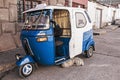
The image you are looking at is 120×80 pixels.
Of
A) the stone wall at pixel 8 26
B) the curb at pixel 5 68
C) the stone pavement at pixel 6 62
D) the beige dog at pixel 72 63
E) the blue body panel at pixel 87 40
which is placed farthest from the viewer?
Answer: the stone wall at pixel 8 26

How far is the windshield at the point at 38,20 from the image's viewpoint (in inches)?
200

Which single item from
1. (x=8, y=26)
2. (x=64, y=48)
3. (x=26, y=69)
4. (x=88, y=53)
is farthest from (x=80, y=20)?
(x=8, y=26)

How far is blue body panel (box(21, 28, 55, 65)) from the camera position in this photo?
4.97m

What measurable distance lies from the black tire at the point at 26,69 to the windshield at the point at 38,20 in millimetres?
1107

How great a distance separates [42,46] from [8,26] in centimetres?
363

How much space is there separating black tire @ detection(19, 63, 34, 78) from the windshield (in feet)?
3.63

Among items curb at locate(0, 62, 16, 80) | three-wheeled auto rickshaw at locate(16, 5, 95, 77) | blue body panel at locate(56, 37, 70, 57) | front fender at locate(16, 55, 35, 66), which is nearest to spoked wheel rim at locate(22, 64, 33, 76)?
three-wheeled auto rickshaw at locate(16, 5, 95, 77)

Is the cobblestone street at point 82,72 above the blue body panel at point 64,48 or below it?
below

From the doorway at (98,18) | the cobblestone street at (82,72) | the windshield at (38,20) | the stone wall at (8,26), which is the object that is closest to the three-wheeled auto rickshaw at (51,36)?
the windshield at (38,20)

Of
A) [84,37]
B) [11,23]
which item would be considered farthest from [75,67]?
[11,23]

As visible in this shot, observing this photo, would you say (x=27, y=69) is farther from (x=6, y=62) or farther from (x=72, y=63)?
(x=72, y=63)

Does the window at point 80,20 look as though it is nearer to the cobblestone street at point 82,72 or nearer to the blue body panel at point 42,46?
the blue body panel at point 42,46

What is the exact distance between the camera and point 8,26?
8.02m

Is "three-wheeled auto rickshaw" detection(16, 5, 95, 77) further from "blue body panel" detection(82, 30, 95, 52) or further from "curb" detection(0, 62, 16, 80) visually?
"curb" detection(0, 62, 16, 80)
